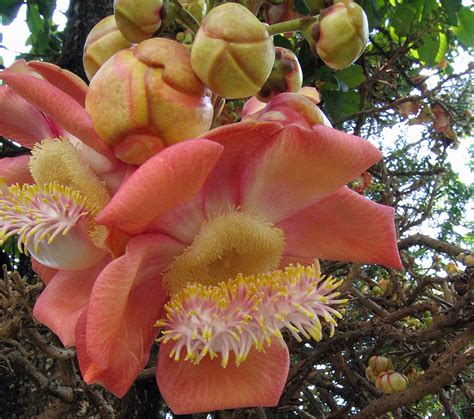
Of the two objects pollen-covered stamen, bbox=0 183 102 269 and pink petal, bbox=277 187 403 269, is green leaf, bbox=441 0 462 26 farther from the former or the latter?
pollen-covered stamen, bbox=0 183 102 269

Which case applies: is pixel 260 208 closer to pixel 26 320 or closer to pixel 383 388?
pixel 26 320

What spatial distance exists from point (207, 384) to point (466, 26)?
1552 millimetres

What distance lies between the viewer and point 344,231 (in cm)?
67

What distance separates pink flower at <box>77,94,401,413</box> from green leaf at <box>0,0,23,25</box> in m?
1.80

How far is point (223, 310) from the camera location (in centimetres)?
57

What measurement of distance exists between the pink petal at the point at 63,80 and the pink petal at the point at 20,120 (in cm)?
7

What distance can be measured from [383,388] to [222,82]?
1.84 metres

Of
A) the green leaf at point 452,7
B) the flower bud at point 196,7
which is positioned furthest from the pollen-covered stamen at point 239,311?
the green leaf at point 452,7

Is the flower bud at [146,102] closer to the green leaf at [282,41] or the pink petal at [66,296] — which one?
the pink petal at [66,296]

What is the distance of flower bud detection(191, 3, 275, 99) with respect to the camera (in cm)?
55

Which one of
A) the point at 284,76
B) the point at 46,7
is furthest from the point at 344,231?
the point at 46,7

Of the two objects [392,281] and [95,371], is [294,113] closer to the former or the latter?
[95,371]

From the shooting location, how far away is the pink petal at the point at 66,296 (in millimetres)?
659

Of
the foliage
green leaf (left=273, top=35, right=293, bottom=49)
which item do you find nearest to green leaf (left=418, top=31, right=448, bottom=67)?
the foliage
